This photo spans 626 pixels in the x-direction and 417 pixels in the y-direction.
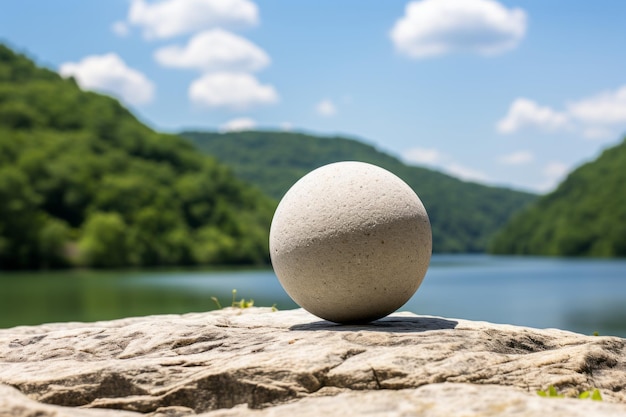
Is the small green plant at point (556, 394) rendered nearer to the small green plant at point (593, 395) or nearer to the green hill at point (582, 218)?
the small green plant at point (593, 395)

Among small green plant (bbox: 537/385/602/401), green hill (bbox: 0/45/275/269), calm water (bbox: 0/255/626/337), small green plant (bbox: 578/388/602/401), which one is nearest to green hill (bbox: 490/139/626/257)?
green hill (bbox: 0/45/275/269)

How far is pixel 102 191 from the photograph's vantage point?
118m

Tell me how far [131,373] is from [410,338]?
3641mm

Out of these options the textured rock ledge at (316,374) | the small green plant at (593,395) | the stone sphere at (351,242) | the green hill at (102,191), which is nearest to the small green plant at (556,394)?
the small green plant at (593,395)

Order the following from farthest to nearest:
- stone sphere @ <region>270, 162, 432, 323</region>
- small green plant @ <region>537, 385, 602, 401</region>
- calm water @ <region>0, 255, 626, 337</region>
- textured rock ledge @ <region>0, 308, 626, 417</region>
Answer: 1. calm water @ <region>0, 255, 626, 337</region>
2. stone sphere @ <region>270, 162, 432, 323</region>
3. small green plant @ <region>537, 385, 602, 401</region>
4. textured rock ledge @ <region>0, 308, 626, 417</region>

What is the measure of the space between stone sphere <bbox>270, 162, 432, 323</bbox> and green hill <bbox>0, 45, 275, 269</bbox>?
86803 mm

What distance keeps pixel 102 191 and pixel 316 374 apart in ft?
379

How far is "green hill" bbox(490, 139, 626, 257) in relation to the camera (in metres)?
148

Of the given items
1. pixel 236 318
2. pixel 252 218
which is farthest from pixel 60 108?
pixel 236 318

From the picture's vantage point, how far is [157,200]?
126188 millimetres

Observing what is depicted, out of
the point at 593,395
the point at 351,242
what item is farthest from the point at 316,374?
the point at 593,395

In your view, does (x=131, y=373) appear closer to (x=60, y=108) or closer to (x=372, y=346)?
(x=372, y=346)

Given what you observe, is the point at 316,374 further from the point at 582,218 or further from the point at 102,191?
the point at 582,218

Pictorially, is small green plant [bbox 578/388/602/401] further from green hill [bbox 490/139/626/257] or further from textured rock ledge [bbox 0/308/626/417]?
green hill [bbox 490/139/626/257]
